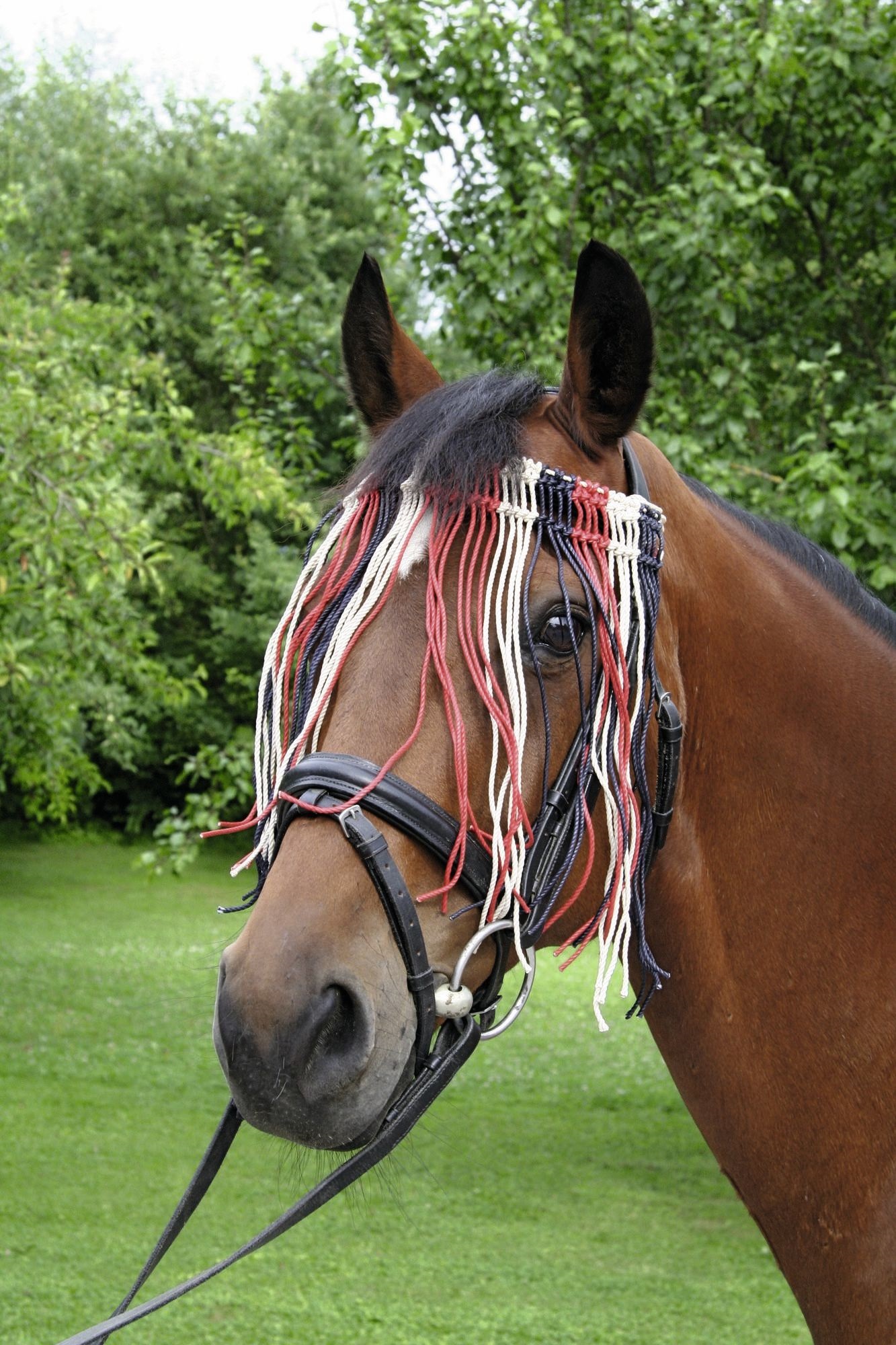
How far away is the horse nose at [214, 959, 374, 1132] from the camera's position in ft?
4.57

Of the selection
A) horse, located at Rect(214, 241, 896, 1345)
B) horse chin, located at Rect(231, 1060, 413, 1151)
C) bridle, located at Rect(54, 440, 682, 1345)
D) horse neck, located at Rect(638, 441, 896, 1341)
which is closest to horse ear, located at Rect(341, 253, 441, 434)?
horse, located at Rect(214, 241, 896, 1345)

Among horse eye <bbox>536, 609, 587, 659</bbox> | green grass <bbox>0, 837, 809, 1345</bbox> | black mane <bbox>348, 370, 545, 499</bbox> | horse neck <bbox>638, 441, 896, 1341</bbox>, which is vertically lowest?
green grass <bbox>0, 837, 809, 1345</bbox>

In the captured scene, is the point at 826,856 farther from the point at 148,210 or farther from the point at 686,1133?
the point at 148,210

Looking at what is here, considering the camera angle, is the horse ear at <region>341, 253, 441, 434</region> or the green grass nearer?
the horse ear at <region>341, 253, 441, 434</region>

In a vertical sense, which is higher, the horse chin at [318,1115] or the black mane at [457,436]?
the black mane at [457,436]

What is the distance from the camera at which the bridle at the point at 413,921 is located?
149cm

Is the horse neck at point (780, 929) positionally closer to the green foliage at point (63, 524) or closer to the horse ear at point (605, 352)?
the horse ear at point (605, 352)

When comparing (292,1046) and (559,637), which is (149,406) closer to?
(559,637)

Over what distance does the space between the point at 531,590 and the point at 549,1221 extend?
5.69 metres

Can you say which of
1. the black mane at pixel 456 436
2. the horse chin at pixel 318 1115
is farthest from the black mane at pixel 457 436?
the horse chin at pixel 318 1115

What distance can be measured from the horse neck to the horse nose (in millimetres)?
636

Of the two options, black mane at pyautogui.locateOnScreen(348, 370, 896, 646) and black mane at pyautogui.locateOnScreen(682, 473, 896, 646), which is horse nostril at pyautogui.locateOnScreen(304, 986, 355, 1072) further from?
black mane at pyautogui.locateOnScreen(682, 473, 896, 646)

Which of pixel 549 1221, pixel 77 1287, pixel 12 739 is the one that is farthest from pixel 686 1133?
pixel 12 739

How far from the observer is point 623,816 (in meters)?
1.71
